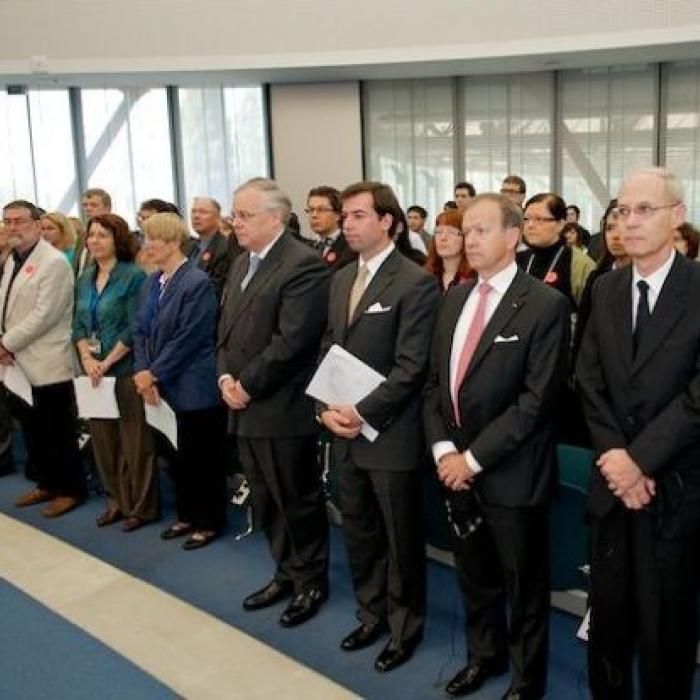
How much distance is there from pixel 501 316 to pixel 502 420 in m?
0.30

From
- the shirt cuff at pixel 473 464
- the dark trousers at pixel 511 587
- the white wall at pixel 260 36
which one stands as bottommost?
the dark trousers at pixel 511 587

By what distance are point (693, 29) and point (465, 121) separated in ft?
10.7

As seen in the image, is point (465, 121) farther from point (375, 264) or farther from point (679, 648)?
point (679, 648)

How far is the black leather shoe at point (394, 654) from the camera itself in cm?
274

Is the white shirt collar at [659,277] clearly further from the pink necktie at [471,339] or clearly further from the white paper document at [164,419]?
the white paper document at [164,419]

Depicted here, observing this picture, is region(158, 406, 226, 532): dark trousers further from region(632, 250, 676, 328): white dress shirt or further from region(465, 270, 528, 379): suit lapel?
region(632, 250, 676, 328): white dress shirt

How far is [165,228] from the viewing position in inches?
145

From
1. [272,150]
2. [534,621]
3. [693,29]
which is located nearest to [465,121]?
[272,150]

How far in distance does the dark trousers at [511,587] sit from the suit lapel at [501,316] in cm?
45

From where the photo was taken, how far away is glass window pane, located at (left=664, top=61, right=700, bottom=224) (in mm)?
8875

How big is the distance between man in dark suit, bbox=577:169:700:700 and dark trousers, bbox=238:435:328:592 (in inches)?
48.7

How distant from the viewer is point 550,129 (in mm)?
9719

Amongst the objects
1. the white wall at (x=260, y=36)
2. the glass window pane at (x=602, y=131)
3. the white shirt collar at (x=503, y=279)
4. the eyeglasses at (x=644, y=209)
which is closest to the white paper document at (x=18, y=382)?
the white shirt collar at (x=503, y=279)

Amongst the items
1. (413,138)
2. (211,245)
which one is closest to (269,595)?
(211,245)
